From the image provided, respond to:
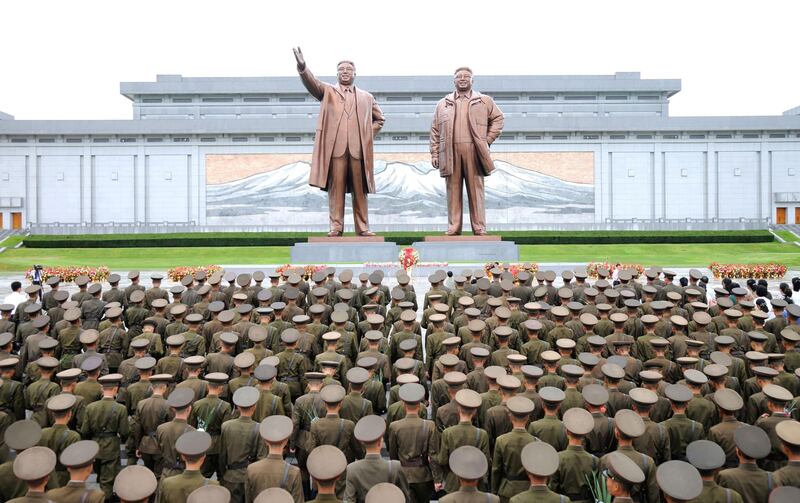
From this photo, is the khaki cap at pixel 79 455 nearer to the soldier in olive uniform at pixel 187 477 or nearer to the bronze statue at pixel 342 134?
the soldier in olive uniform at pixel 187 477

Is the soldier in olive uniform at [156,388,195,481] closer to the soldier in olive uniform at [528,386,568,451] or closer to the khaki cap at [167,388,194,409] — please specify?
the khaki cap at [167,388,194,409]

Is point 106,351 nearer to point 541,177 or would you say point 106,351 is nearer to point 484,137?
point 484,137

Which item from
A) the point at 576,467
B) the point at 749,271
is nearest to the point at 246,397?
the point at 576,467

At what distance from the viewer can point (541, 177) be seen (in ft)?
99.6

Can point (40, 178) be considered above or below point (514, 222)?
above

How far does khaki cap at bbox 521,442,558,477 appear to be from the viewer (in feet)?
8.47

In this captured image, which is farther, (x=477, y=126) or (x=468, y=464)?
(x=477, y=126)

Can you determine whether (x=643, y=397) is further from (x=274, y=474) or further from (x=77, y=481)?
(x=77, y=481)

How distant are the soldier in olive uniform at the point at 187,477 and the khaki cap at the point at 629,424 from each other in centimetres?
215

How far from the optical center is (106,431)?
3758 millimetres

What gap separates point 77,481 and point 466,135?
10992 millimetres

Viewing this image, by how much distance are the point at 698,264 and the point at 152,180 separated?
27277 mm

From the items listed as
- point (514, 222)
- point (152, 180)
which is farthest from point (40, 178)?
point (514, 222)

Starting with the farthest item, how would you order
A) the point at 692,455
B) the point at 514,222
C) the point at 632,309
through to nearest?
1. the point at 514,222
2. the point at 632,309
3. the point at 692,455
